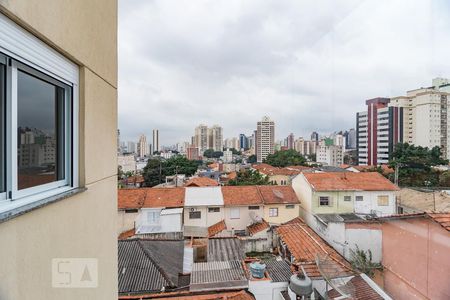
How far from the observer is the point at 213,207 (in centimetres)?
1203

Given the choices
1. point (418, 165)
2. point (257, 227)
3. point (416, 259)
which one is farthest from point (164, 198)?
point (418, 165)

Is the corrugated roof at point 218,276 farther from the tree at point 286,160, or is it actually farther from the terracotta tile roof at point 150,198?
the tree at point 286,160

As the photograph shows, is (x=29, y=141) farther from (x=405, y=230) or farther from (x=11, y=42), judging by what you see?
(x=405, y=230)

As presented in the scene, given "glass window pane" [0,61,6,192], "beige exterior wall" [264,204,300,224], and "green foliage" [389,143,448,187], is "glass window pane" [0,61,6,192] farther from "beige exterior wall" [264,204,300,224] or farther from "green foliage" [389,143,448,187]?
"green foliage" [389,143,448,187]

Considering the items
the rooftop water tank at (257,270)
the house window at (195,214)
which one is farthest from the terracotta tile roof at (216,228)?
the rooftop water tank at (257,270)

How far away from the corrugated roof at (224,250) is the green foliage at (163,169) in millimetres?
19332

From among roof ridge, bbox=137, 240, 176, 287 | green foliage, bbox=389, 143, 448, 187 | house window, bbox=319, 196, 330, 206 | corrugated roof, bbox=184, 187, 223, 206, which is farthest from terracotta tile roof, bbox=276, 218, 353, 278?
green foliage, bbox=389, 143, 448, 187

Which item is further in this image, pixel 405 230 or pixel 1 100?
pixel 405 230

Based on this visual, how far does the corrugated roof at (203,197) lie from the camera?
11.9 m

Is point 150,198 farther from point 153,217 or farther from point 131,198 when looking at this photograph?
point 153,217

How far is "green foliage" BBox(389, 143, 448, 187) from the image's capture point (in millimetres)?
18328

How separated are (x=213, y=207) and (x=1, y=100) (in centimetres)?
1171

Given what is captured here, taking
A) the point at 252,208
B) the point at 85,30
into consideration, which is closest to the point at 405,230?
the point at 85,30

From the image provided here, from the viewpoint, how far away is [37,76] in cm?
86
